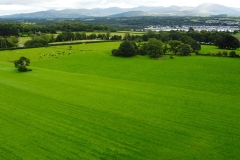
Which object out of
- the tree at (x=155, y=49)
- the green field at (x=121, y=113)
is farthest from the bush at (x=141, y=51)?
the green field at (x=121, y=113)

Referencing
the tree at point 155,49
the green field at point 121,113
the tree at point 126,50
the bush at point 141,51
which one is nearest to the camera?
the green field at point 121,113

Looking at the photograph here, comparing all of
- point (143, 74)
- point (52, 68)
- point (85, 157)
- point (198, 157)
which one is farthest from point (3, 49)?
point (198, 157)

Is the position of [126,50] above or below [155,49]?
below

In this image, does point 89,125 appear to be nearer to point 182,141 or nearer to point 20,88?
point 182,141

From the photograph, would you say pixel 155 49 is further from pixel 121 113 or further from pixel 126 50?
pixel 121 113

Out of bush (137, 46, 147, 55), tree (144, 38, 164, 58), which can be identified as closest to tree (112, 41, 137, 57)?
bush (137, 46, 147, 55)

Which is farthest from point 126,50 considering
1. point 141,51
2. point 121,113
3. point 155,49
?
point 121,113

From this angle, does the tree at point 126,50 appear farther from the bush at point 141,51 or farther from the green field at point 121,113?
the green field at point 121,113

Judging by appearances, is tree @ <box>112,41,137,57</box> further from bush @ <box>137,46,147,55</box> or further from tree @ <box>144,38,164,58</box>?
tree @ <box>144,38,164,58</box>

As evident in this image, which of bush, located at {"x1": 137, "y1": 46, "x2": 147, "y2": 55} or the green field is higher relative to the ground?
bush, located at {"x1": 137, "y1": 46, "x2": 147, "y2": 55}
